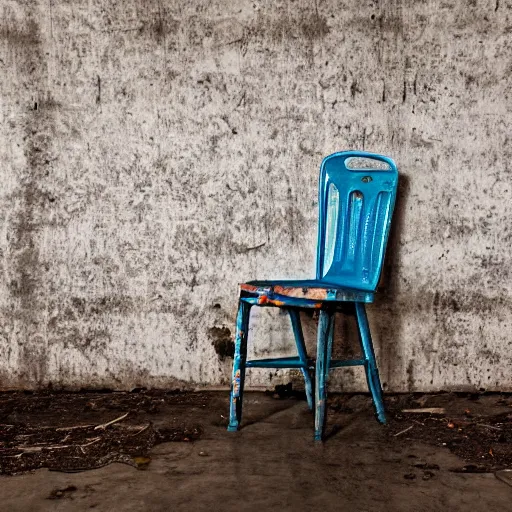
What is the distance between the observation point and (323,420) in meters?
2.54

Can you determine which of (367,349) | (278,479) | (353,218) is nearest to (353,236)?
(353,218)

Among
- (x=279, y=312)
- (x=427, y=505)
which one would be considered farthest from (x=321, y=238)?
(x=427, y=505)

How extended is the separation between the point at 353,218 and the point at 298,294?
25.1 inches

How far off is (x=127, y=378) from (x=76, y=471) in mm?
998

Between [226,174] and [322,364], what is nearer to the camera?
[322,364]

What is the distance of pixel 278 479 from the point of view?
218 centimetres

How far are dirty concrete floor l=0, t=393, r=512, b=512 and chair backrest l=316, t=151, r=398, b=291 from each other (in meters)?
0.68

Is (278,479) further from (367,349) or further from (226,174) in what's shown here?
(226,174)

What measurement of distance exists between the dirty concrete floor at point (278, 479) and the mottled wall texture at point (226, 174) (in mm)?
665

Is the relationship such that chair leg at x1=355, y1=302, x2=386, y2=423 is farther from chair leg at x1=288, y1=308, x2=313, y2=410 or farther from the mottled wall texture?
the mottled wall texture

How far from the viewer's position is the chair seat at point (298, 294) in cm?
246

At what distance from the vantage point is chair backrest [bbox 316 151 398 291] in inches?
114

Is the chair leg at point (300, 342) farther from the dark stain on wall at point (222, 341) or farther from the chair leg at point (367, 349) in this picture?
the dark stain on wall at point (222, 341)

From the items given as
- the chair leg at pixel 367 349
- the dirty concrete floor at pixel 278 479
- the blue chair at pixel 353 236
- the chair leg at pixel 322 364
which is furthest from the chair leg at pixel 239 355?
the chair leg at pixel 367 349
